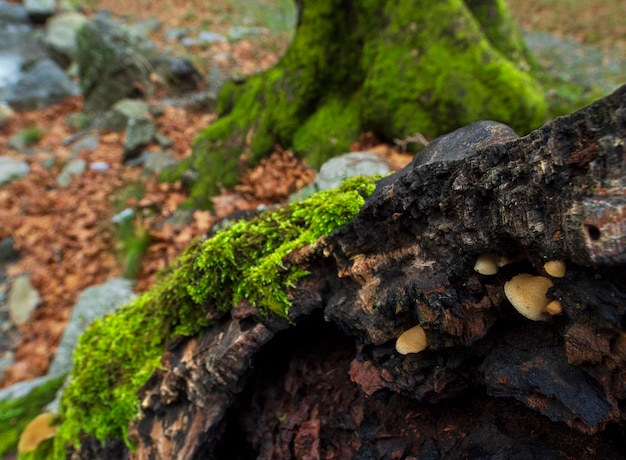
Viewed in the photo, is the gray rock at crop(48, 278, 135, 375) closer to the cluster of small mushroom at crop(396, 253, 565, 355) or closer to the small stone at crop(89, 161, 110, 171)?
the small stone at crop(89, 161, 110, 171)

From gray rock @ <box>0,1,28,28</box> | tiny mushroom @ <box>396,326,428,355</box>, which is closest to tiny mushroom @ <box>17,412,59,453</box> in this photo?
tiny mushroom @ <box>396,326,428,355</box>

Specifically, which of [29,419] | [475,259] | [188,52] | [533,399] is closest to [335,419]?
[533,399]

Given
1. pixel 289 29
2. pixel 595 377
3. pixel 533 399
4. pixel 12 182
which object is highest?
pixel 595 377

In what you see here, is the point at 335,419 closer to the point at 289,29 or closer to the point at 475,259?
the point at 475,259

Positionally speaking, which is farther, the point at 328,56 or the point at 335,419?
the point at 328,56

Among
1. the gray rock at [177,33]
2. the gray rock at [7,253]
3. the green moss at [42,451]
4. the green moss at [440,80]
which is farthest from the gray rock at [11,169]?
the green moss at [440,80]

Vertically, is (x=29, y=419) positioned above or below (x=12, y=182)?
below
